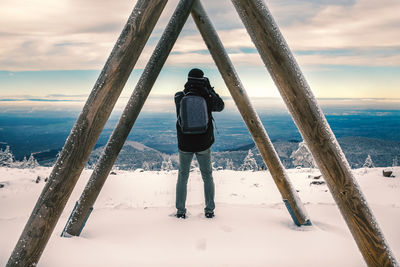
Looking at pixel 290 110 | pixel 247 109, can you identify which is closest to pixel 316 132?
pixel 290 110

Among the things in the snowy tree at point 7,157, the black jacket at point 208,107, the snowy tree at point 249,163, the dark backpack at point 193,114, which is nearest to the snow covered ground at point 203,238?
the black jacket at point 208,107

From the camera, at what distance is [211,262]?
2.67 metres

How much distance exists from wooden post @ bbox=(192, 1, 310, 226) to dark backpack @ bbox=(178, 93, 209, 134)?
49cm

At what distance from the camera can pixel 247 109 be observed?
11.9ft

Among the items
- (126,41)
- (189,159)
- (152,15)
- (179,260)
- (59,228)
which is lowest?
(179,260)

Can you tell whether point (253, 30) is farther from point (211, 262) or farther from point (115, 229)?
point (115, 229)

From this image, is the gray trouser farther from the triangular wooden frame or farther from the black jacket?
the triangular wooden frame

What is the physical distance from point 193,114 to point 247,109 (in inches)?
28.7

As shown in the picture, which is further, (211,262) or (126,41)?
(211,262)

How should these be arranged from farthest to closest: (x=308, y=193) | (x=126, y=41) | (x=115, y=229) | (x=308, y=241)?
(x=308, y=193), (x=115, y=229), (x=308, y=241), (x=126, y=41)

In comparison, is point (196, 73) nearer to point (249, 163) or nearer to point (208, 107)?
point (208, 107)

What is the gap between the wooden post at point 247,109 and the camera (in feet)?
11.8

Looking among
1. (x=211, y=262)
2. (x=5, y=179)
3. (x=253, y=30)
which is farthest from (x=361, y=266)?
(x=5, y=179)

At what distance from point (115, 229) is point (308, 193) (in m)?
5.11
